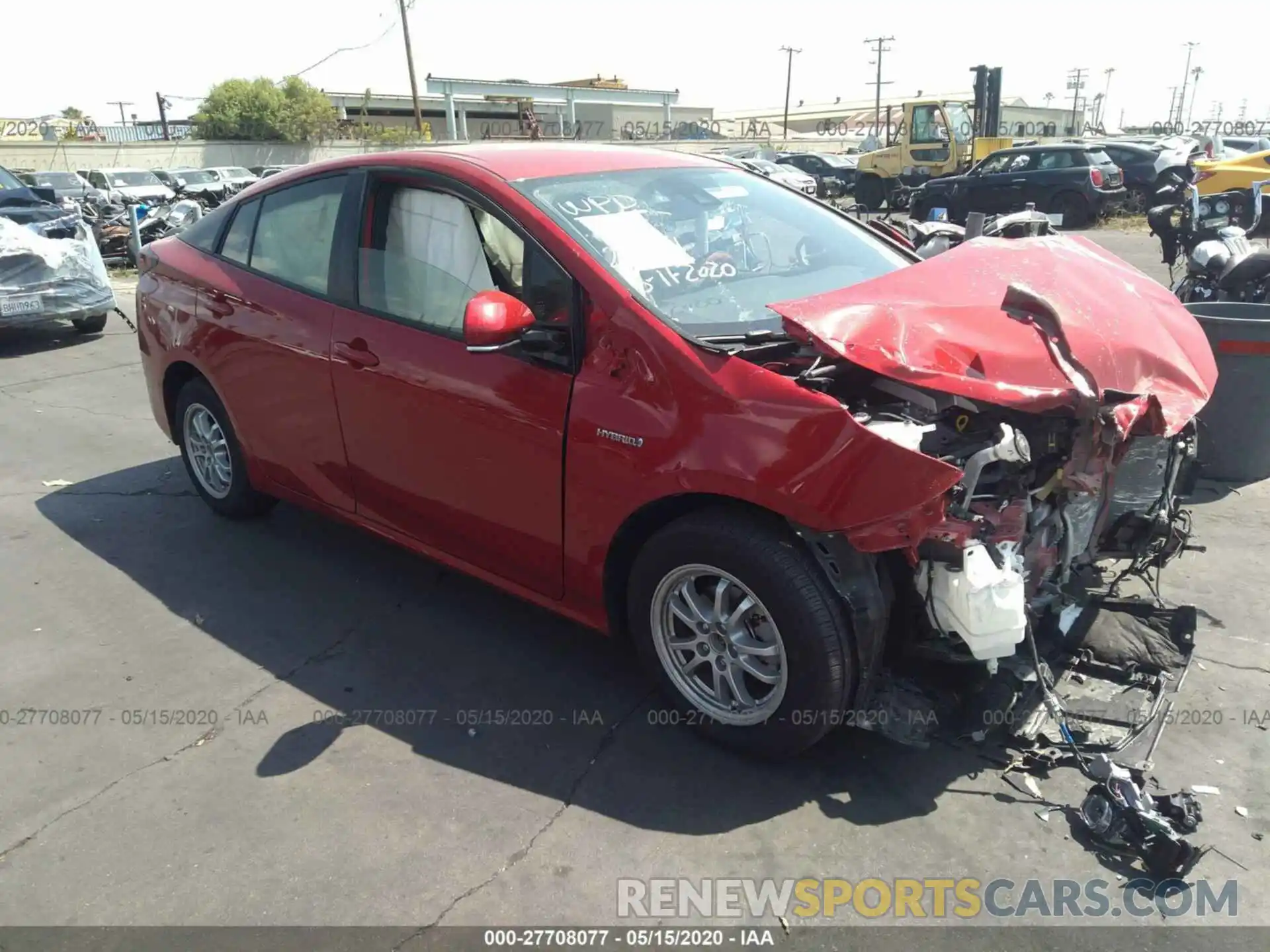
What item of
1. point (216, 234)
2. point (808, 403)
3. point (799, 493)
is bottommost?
point (799, 493)

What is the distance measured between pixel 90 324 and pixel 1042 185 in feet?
59.8

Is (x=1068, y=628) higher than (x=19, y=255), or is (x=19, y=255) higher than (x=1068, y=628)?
(x=19, y=255)

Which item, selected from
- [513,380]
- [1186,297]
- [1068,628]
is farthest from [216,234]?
[1186,297]

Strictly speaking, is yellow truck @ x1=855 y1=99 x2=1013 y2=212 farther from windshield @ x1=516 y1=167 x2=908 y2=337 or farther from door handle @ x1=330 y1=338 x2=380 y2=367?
door handle @ x1=330 y1=338 x2=380 y2=367

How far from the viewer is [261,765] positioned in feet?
10.4

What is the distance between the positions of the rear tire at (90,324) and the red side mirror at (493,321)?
344 inches

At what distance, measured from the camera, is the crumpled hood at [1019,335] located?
2.70m

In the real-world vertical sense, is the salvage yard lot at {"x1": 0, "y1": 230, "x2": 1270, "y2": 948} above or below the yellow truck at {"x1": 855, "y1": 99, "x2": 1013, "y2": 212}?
below

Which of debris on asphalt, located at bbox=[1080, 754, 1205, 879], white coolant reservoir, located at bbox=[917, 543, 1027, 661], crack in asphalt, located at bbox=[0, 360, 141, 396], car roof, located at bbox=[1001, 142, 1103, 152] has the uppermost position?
car roof, located at bbox=[1001, 142, 1103, 152]

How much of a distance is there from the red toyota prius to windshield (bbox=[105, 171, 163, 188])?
25739mm

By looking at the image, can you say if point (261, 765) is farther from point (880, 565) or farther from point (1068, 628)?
point (1068, 628)

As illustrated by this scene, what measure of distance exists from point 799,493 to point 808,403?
0.25 m

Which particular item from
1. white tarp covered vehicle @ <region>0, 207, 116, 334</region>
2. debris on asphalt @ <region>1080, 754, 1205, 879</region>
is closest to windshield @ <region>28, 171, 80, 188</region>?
white tarp covered vehicle @ <region>0, 207, 116, 334</region>

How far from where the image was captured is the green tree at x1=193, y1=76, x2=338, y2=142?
51.6 metres
